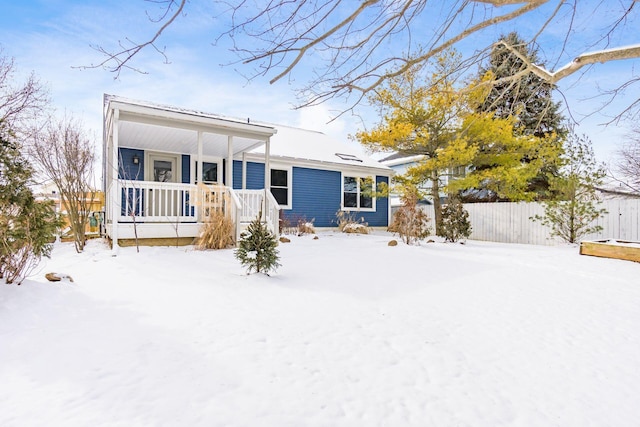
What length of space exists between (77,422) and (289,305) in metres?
2.19

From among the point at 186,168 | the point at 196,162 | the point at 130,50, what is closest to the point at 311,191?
the point at 196,162

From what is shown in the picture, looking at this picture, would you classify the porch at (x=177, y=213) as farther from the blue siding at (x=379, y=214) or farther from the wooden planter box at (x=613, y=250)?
the wooden planter box at (x=613, y=250)

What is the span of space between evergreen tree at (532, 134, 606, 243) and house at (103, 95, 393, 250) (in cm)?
608

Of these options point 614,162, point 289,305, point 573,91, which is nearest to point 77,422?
point 289,305

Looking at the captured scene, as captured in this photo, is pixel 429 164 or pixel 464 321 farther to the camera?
pixel 429 164

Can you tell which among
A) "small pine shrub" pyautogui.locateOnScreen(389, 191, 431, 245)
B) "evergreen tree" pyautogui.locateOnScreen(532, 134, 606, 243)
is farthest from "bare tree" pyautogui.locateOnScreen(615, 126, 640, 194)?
"small pine shrub" pyautogui.locateOnScreen(389, 191, 431, 245)

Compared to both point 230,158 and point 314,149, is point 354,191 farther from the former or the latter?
point 230,158

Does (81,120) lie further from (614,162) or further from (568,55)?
(614,162)

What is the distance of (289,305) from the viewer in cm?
366

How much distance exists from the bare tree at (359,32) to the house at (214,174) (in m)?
3.04

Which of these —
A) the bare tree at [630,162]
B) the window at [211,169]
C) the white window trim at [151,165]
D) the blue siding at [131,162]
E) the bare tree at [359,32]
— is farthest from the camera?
the bare tree at [630,162]

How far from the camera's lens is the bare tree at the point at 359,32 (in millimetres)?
3873

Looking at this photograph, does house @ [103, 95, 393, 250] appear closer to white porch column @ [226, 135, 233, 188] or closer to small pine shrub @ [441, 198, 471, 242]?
white porch column @ [226, 135, 233, 188]

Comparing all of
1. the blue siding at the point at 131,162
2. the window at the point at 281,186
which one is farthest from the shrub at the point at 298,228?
the blue siding at the point at 131,162
